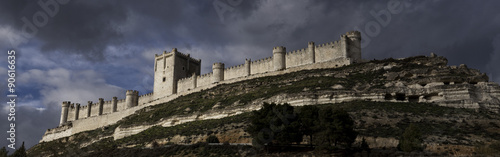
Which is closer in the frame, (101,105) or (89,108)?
(101,105)

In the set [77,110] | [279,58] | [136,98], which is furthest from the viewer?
[77,110]

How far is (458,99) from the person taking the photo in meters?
40.9

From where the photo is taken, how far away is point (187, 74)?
76000 mm

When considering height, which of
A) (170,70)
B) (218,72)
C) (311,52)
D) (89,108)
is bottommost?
(89,108)

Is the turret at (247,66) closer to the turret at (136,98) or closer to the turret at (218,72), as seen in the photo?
the turret at (218,72)

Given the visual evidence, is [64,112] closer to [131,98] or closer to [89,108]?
[89,108]

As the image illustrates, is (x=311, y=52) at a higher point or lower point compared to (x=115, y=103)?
higher

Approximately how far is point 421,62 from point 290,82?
569 inches

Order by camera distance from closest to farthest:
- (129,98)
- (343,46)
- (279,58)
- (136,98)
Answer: (343,46), (279,58), (129,98), (136,98)

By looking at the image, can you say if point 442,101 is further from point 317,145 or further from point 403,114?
point 317,145

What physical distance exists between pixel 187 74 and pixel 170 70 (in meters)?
3.30

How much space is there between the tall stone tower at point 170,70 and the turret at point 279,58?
54.0 feet

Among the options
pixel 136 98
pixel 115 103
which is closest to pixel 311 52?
pixel 136 98

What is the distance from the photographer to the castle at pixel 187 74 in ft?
184
